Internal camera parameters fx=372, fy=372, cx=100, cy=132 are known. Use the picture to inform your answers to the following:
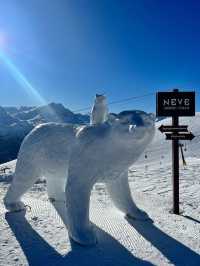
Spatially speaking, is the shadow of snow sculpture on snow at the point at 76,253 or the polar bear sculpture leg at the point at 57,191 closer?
the shadow of snow sculpture on snow at the point at 76,253

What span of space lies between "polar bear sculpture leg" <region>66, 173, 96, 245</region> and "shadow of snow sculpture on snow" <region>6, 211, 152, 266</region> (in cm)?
15

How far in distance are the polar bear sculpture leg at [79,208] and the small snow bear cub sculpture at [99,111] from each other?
0.96 meters

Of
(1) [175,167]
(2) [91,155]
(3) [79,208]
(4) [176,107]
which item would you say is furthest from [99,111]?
(1) [175,167]

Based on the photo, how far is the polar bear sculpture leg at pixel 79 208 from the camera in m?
5.40

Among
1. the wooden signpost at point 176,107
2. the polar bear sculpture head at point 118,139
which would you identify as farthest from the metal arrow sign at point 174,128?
the polar bear sculpture head at point 118,139

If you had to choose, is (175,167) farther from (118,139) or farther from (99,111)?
(118,139)

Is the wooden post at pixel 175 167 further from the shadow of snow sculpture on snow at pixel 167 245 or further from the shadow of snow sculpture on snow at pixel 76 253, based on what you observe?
the shadow of snow sculpture on snow at pixel 76 253

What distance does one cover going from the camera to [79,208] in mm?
5398

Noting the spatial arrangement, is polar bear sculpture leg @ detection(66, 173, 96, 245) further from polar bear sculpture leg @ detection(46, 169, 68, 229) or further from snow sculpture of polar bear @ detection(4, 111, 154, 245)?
polar bear sculpture leg @ detection(46, 169, 68, 229)

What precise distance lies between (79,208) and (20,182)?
1.65 meters

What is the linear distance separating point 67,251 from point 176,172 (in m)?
3.70

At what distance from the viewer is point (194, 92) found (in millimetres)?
7965

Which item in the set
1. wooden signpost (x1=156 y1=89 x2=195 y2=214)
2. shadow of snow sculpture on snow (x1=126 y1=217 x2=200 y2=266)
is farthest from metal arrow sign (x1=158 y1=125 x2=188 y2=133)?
shadow of snow sculpture on snow (x1=126 y1=217 x2=200 y2=266)

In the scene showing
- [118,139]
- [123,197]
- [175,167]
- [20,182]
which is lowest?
[123,197]
